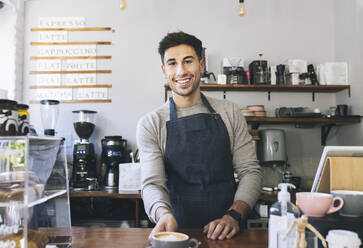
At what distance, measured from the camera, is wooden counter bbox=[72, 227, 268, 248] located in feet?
3.95

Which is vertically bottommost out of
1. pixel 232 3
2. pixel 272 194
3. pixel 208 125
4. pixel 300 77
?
pixel 272 194

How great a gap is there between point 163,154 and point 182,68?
1.66ft

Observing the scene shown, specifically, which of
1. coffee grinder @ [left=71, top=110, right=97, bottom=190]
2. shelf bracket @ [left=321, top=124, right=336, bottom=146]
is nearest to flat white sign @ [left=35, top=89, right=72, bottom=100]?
coffee grinder @ [left=71, top=110, right=97, bottom=190]

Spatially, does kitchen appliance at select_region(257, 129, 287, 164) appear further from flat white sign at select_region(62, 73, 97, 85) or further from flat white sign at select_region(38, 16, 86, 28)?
flat white sign at select_region(38, 16, 86, 28)

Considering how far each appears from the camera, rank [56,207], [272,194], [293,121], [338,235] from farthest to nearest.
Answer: [293,121] < [272,194] < [56,207] < [338,235]

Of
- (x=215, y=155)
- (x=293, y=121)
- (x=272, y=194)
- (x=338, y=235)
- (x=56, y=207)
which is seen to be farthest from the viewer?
(x=293, y=121)

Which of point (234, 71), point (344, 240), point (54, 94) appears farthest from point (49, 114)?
point (344, 240)

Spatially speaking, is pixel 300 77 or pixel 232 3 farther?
pixel 232 3

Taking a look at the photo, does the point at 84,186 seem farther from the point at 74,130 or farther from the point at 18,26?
the point at 18,26

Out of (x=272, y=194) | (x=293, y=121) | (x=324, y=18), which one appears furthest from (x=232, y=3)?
(x=272, y=194)

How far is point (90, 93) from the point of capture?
13.2 ft

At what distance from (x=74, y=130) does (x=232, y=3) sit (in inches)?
102

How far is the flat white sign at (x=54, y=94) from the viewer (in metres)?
4.04

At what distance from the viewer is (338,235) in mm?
827
